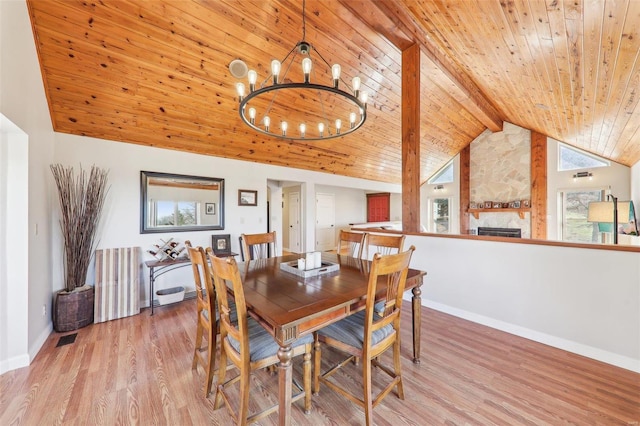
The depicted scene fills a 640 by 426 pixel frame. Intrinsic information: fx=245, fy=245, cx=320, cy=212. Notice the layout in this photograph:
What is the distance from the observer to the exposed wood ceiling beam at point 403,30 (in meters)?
2.48

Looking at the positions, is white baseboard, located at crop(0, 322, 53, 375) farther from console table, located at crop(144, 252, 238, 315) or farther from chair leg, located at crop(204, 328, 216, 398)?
chair leg, located at crop(204, 328, 216, 398)


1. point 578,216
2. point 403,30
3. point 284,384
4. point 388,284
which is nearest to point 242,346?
point 284,384

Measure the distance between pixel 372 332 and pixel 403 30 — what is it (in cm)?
314

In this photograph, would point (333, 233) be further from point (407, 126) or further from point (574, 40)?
point (574, 40)

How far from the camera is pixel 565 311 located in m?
2.24

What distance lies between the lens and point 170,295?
3334mm

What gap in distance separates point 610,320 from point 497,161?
5.52m

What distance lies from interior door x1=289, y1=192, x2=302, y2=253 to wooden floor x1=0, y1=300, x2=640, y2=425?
447cm

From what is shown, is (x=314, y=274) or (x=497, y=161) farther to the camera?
(x=497, y=161)

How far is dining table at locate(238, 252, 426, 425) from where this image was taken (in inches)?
47.7

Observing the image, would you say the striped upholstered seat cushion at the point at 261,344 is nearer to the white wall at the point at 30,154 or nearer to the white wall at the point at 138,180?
the white wall at the point at 30,154

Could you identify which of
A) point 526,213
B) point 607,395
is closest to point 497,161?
point 526,213

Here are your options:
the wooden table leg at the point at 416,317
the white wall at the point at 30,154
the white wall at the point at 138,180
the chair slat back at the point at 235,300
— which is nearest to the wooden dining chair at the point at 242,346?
the chair slat back at the point at 235,300

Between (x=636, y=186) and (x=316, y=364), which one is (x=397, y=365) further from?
(x=636, y=186)
